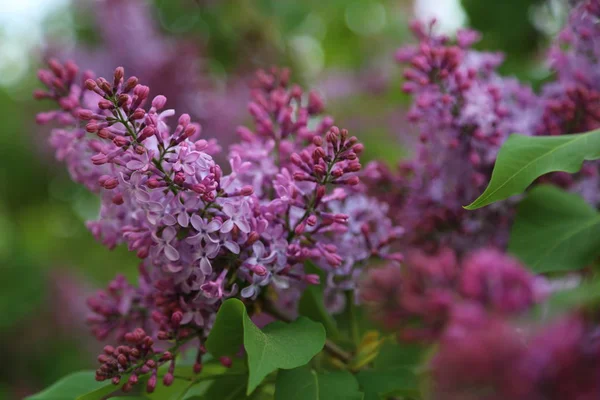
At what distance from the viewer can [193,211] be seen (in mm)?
831

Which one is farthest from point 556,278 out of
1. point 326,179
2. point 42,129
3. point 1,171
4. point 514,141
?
point 1,171

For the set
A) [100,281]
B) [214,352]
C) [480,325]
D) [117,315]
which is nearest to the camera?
[480,325]

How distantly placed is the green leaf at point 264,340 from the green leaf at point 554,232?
322mm

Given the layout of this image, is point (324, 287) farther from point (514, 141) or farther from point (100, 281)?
point (100, 281)

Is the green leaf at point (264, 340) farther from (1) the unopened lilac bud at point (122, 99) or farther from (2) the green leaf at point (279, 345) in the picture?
(1) the unopened lilac bud at point (122, 99)

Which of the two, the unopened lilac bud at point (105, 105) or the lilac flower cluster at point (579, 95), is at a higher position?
the lilac flower cluster at point (579, 95)

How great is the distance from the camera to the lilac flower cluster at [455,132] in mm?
1034

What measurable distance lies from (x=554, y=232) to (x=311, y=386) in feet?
1.37

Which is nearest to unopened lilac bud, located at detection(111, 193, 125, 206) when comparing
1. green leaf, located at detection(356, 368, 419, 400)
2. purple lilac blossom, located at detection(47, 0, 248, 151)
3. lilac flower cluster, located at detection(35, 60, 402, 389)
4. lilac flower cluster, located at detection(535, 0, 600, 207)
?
lilac flower cluster, located at detection(35, 60, 402, 389)

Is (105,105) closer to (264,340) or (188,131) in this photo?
(188,131)

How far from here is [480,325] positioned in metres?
0.53

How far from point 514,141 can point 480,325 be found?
0.45 metres

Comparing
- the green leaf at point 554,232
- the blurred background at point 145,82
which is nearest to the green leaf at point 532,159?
the green leaf at point 554,232

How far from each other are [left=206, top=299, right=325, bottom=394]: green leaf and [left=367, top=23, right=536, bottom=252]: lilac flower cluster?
31cm
